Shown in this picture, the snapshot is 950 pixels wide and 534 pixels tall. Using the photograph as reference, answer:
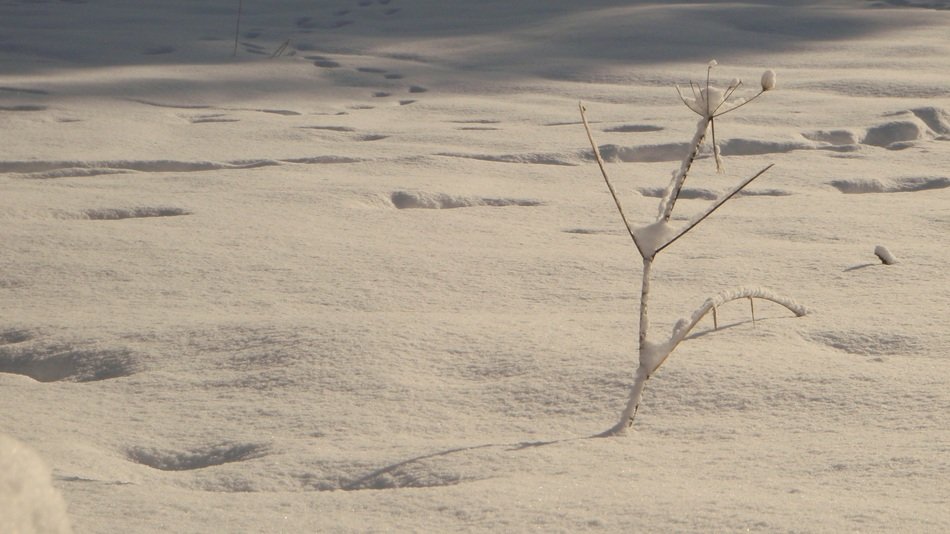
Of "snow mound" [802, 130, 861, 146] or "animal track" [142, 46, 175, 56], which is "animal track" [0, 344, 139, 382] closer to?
"snow mound" [802, 130, 861, 146]

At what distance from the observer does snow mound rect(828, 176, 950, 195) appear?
2318 millimetres

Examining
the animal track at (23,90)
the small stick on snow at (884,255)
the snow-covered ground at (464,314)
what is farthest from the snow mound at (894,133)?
the animal track at (23,90)

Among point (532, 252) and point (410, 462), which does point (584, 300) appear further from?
point (410, 462)

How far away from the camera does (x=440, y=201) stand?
2.21 metres

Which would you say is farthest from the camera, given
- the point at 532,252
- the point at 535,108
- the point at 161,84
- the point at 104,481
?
the point at 161,84

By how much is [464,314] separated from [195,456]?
0.50m

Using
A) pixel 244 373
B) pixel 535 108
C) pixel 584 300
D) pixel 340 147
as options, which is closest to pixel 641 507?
pixel 244 373

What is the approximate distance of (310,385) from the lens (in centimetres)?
128

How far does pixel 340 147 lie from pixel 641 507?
1972 millimetres

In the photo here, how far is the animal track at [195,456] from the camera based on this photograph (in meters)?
1.11

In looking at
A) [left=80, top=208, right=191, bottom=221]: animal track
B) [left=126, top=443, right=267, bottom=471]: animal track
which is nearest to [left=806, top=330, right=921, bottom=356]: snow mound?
[left=126, top=443, right=267, bottom=471]: animal track

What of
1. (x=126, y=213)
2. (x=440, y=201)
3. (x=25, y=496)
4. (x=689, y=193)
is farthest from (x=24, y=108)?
(x=25, y=496)

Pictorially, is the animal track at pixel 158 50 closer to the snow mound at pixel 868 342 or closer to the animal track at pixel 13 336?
the animal track at pixel 13 336

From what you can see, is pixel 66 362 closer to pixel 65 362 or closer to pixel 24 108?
pixel 65 362
